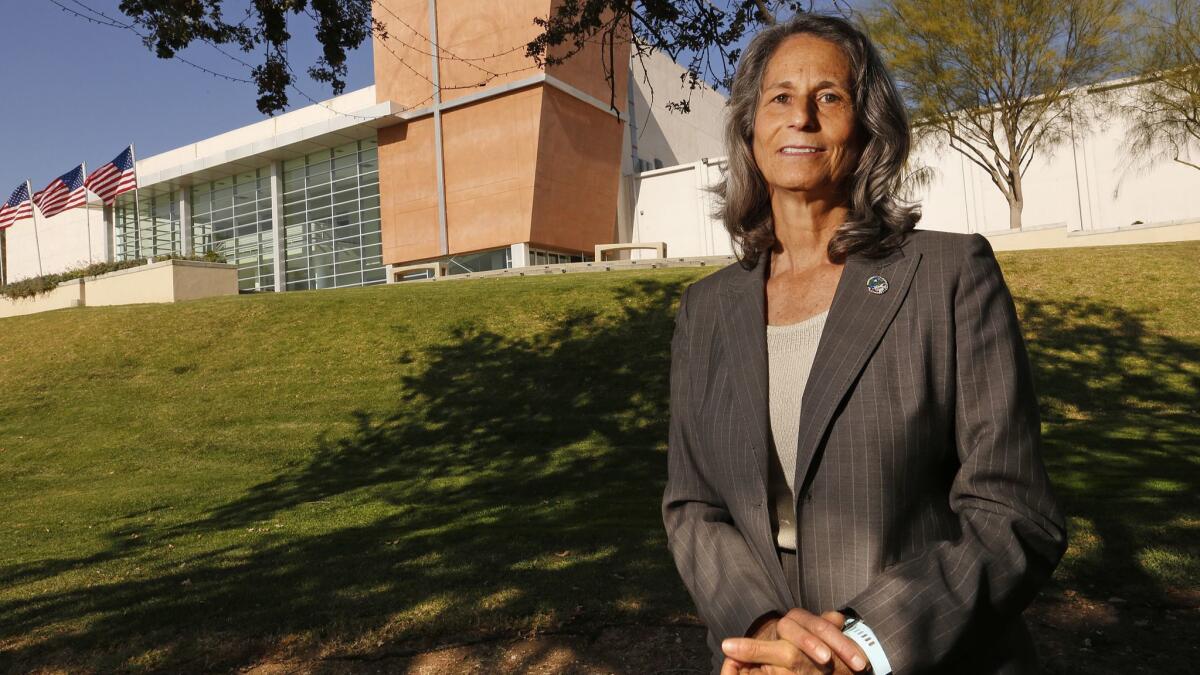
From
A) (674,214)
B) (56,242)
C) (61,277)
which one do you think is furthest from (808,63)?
(56,242)

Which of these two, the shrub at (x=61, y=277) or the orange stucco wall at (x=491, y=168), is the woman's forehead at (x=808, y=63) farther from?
the orange stucco wall at (x=491, y=168)

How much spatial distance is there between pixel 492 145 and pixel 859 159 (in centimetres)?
3354

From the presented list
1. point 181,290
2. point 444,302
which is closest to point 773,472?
point 444,302

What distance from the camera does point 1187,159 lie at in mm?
29859

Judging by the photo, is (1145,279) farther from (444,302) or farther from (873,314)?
(873,314)

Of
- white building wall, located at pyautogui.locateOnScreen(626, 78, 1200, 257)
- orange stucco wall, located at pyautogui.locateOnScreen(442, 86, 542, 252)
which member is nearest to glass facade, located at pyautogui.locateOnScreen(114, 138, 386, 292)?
orange stucco wall, located at pyautogui.locateOnScreen(442, 86, 542, 252)

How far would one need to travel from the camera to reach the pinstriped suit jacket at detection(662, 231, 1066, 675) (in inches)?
61.1

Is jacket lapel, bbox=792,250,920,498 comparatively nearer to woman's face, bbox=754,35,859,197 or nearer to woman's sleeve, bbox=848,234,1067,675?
woman's sleeve, bbox=848,234,1067,675

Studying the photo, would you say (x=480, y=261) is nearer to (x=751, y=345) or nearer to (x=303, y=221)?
(x=303, y=221)

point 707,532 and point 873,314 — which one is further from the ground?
point 873,314

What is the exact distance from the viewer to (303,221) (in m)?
40.3

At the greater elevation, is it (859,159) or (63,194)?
(63,194)

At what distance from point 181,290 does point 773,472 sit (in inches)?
1055

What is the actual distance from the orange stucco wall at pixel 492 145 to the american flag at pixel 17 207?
12.9m
